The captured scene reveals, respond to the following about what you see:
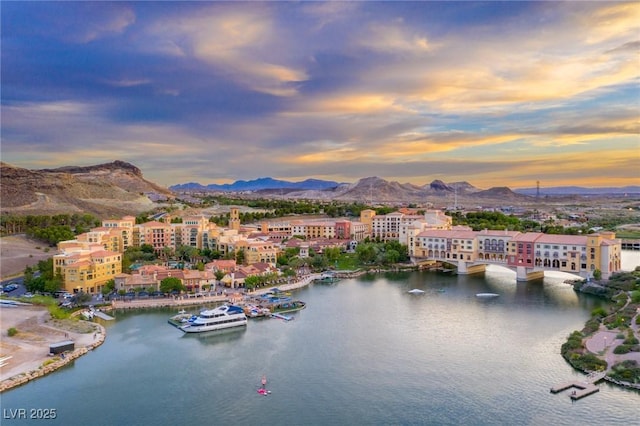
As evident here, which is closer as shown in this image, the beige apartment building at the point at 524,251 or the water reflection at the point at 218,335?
the water reflection at the point at 218,335

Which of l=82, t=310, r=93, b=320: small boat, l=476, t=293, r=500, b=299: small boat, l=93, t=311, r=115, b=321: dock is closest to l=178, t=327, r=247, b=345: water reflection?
l=93, t=311, r=115, b=321: dock

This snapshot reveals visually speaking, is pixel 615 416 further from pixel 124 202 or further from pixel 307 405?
pixel 124 202

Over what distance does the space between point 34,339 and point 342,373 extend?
6268 millimetres

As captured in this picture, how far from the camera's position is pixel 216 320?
12.7 metres

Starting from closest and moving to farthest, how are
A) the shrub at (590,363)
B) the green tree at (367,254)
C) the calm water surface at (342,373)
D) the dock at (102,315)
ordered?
1. the calm water surface at (342,373)
2. the shrub at (590,363)
3. the dock at (102,315)
4. the green tree at (367,254)

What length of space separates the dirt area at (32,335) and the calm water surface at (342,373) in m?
0.62

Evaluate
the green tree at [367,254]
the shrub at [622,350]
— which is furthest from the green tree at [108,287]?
the shrub at [622,350]

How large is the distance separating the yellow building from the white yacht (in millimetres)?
4771

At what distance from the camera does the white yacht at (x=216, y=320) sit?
12516mm

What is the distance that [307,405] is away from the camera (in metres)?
8.56

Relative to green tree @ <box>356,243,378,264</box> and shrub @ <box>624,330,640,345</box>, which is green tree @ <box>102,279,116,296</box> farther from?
shrub @ <box>624,330,640,345</box>

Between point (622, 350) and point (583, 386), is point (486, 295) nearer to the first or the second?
point (622, 350)

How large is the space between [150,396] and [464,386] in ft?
16.3

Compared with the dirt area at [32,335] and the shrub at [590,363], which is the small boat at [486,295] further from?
the dirt area at [32,335]
